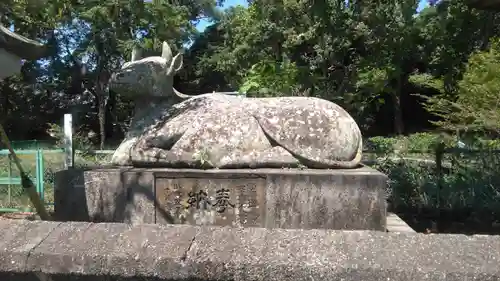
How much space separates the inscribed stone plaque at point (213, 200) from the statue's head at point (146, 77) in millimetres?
Result: 1060

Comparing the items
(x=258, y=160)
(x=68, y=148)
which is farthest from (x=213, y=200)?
Answer: (x=68, y=148)

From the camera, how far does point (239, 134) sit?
4.35 m

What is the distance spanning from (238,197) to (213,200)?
23 centimetres

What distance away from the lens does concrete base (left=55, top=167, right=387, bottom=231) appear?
4.03m

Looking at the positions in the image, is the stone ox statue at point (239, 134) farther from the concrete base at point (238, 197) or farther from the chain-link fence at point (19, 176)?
the chain-link fence at point (19, 176)

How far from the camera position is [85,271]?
1.92 meters

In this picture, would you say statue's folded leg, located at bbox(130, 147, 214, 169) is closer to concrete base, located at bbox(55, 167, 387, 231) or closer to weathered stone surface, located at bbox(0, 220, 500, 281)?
concrete base, located at bbox(55, 167, 387, 231)

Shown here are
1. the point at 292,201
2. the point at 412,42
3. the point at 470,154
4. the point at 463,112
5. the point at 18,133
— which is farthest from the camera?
the point at 18,133

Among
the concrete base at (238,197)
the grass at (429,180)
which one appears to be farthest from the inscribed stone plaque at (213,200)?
the grass at (429,180)

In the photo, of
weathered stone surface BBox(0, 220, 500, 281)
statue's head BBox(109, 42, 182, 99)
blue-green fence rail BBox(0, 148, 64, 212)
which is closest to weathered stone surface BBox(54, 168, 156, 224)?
statue's head BBox(109, 42, 182, 99)

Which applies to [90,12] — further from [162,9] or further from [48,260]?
[48,260]

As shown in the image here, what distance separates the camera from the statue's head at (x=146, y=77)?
467cm

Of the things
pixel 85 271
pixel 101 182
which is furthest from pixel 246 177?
pixel 85 271

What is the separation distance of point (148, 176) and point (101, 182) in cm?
48
